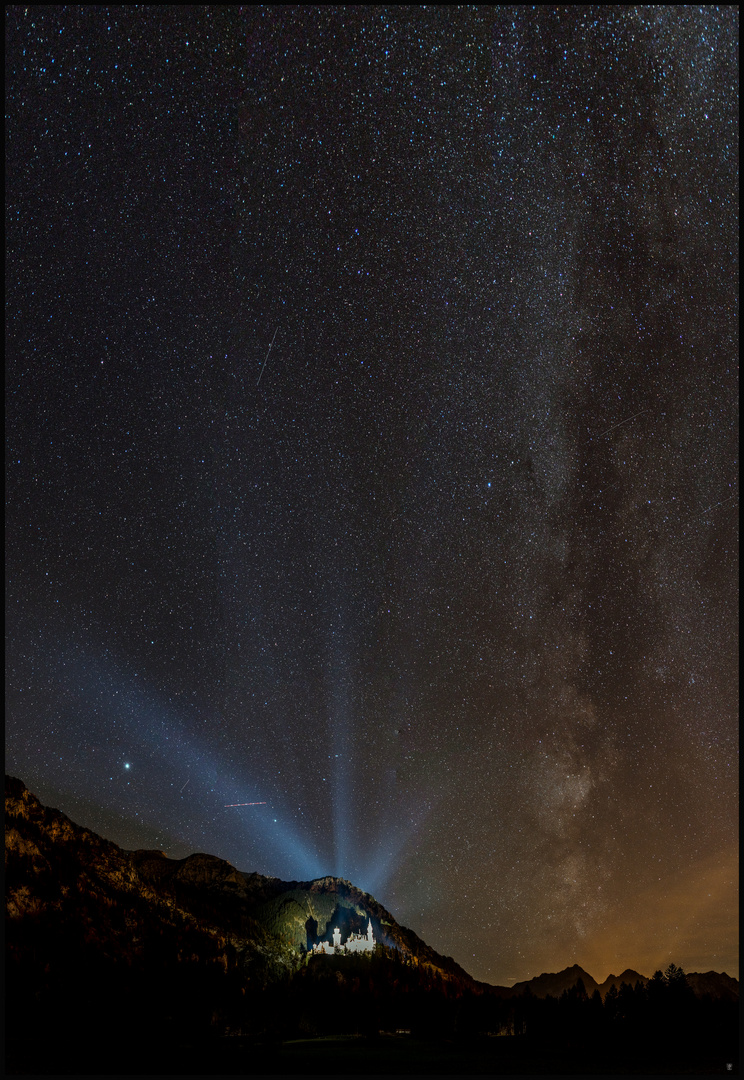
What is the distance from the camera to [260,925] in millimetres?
105375

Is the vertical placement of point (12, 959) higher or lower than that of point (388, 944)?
higher

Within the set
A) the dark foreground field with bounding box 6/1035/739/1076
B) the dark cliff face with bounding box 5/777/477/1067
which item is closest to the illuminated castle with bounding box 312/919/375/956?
the dark cliff face with bounding box 5/777/477/1067

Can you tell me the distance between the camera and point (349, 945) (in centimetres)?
10500

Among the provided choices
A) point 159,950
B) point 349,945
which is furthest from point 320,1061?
point 349,945

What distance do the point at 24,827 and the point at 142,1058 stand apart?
44.6 metres

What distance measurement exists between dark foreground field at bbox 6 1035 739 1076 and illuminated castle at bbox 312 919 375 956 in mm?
47571

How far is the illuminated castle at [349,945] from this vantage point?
3957 inches

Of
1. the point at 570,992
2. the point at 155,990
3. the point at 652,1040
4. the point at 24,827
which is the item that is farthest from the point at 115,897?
the point at 652,1040

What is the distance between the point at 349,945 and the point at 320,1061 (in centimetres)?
6329

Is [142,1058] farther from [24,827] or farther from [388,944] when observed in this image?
[388,944]

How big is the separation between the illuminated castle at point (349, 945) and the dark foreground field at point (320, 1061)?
47.6 m

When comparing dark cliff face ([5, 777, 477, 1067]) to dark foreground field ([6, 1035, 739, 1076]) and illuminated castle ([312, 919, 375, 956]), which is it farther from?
dark foreground field ([6, 1035, 739, 1076])

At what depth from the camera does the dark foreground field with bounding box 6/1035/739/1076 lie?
138ft

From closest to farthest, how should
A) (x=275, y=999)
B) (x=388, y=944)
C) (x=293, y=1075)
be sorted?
(x=293, y=1075) → (x=275, y=999) → (x=388, y=944)
